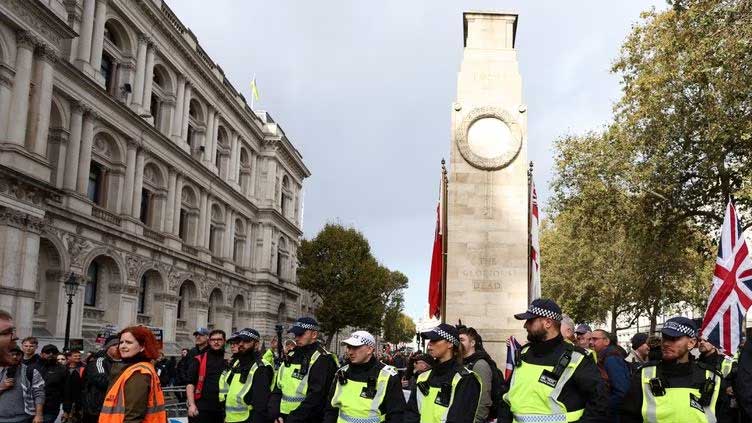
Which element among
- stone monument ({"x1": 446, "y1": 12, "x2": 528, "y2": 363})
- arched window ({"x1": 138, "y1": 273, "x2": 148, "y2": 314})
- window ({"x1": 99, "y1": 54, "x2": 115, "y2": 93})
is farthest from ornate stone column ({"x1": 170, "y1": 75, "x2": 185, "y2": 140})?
stone monument ({"x1": 446, "y1": 12, "x2": 528, "y2": 363})

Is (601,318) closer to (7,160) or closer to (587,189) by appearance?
(587,189)

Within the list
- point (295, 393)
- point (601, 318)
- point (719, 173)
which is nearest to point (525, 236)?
point (295, 393)

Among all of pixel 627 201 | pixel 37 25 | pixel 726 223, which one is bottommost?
pixel 726 223

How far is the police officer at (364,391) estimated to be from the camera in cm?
613

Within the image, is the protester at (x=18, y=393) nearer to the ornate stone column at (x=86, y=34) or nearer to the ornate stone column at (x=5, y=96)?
the ornate stone column at (x=5, y=96)

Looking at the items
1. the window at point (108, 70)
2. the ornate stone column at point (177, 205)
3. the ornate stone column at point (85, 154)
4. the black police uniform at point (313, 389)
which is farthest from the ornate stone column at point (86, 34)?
the black police uniform at point (313, 389)

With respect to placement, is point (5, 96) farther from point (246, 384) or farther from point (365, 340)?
point (365, 340)

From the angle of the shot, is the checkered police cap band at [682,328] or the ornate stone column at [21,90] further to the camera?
the ornate stone column at [21,90]

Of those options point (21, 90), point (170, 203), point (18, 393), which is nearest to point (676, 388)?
point (18, 393)

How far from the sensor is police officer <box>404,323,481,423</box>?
5.62m

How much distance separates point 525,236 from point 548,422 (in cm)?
954

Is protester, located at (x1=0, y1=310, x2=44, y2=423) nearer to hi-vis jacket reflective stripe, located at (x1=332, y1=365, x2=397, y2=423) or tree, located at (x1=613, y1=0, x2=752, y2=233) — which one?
hi-vis jacket reflective stripe, located at (x1=332, y1=365, x2=397, y2=423)

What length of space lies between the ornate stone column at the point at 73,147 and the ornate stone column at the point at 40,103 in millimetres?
3942

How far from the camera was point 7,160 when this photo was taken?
2350cm
